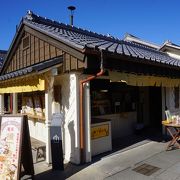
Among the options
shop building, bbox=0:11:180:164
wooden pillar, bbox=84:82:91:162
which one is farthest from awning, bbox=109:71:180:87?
wooden pillar, bbox=84:82:91:162

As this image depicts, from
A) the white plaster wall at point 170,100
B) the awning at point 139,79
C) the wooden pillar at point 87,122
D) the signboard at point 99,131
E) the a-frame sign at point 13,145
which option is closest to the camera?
the a-frame sign at point 13,145

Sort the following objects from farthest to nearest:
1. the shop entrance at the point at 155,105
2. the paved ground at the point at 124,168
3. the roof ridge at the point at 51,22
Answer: the shop entrance at the point at 155,105
the roof ridge at the point at 51,22
the paved ground at the point at 124,168

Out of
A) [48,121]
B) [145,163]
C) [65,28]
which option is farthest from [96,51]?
[65,28]

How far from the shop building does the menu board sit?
4.96 ft

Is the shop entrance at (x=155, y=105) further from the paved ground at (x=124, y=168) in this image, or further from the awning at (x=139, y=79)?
the paved ground at (x=124, y=168)

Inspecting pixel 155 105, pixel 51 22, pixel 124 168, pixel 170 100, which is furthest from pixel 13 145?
pixel 155 105

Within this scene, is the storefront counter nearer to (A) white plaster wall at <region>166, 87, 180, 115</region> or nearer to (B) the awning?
(B) the awning

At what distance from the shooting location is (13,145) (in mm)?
5695

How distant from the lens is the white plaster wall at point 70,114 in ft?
24.0

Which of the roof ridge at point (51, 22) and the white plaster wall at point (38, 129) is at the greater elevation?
the roof ridge at point (51, 22)

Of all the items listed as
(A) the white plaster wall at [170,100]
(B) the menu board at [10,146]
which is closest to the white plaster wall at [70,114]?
(B) the menu board at [10,146]

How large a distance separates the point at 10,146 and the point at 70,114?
7.60ft

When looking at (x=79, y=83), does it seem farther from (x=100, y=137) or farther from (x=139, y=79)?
(x=139, y=79)

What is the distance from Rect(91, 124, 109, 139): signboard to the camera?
8.15m
